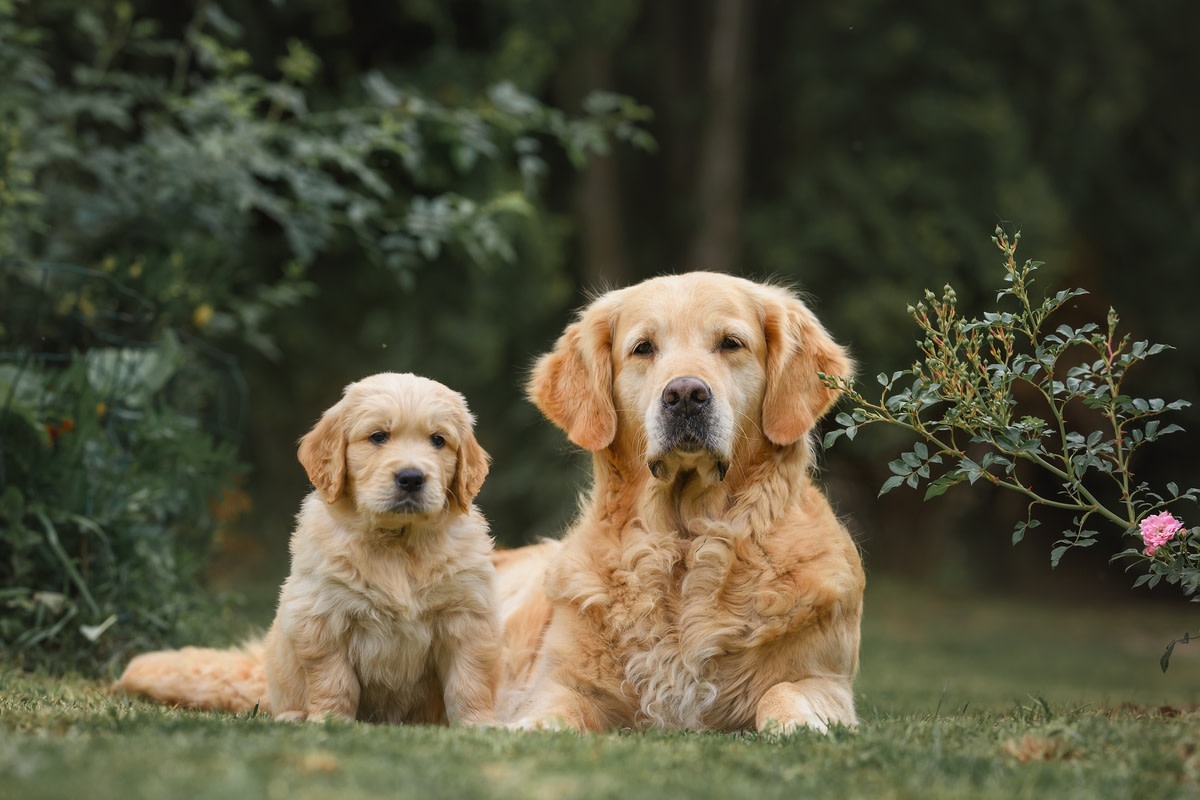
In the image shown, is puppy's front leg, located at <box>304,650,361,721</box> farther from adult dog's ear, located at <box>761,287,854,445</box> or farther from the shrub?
the shrub

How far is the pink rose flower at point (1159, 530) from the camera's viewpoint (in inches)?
161

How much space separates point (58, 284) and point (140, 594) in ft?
5.95

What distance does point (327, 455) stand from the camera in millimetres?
4418

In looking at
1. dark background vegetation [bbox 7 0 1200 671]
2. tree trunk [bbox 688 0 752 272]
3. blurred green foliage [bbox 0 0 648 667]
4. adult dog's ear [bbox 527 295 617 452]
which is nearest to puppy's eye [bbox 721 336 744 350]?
adult dog's ear [bbox 527 295 617 452]

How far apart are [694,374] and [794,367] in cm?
46

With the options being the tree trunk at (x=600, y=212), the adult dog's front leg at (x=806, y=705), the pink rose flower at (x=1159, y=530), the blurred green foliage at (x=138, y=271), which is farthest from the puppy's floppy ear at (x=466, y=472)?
Answer: the tree trunk at (x=600, y=212)

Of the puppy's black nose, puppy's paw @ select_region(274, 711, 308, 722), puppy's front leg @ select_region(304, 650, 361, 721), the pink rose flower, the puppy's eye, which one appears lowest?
puppy's paw @ select_region(274, 711, 308, 722)

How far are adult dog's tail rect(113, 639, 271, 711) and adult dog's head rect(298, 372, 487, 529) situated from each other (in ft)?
2.97

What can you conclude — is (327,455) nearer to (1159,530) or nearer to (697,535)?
(697,535)

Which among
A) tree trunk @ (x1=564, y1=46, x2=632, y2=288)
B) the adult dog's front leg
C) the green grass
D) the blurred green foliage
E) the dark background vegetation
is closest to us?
the green grass

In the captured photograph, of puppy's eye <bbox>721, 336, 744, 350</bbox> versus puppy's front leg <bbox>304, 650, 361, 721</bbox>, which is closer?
puppy's front leg <bbox>304, 650, 361, 721</bbox>

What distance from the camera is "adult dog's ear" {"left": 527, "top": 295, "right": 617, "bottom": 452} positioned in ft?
14.9

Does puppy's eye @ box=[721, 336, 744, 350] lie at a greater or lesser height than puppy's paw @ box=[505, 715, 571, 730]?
greater

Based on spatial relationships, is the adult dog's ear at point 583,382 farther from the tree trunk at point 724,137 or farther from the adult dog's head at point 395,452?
the tree trunk at point 724,137
